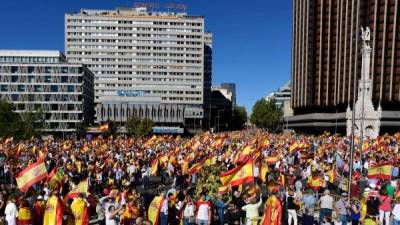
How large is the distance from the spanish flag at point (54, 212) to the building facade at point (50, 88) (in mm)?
101278

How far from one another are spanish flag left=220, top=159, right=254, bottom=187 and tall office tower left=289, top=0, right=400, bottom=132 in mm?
77495

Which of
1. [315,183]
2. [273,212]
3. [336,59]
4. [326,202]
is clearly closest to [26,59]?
[336,59]

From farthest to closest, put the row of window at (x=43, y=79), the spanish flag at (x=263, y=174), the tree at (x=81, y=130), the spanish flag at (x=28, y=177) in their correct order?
the row of window at (x=43, y=79) < the tree at (x=81, y=130) < the spanish flag at (x=263, y=174) < the spanish flag at (x=28, y=177)

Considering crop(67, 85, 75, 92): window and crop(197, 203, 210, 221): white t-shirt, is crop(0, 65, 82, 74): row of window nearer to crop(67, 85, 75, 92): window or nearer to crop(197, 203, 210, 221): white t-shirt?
crop(67, 85, 75, 92): window

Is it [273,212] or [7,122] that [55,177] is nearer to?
[273,212]

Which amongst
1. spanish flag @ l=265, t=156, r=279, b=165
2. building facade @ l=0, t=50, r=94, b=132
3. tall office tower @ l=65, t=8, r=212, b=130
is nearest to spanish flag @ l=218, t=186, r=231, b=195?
spanish flag @ l=265, t=156, r=279, b=165

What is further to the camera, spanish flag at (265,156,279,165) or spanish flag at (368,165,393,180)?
spanish flag at (265,156,279,165)

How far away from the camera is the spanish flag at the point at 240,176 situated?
49.0 ft

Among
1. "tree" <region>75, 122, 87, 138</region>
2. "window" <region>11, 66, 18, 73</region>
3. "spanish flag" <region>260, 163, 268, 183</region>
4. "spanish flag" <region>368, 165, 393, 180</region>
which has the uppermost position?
"window" <region>11, 66, 18, 73</region>

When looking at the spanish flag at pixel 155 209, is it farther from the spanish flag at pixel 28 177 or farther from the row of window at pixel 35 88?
the row of window at pixel 35 88

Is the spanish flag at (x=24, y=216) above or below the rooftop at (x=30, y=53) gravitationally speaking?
below

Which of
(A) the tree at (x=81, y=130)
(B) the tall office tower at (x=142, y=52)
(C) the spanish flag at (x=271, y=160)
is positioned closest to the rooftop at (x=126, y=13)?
(B) the tall office tower at (x=142, y=52)

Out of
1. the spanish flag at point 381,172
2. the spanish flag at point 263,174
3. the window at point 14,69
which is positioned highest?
the window at point 14,69

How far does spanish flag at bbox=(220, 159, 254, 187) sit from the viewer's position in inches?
588
